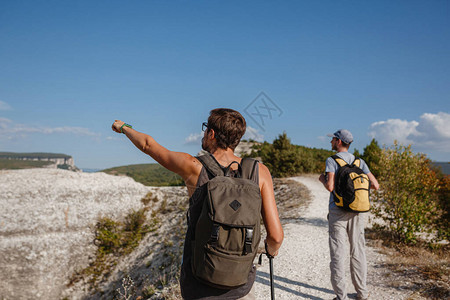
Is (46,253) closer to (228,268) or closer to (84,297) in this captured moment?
(84,297)

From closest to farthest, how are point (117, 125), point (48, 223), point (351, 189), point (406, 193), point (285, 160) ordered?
point (117, 125) < point (351, 189) < point (406, 193) < point (48, 223) < point (285, 160)

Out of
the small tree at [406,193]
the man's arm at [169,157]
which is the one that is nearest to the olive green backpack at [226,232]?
the man's arm at [169,157]

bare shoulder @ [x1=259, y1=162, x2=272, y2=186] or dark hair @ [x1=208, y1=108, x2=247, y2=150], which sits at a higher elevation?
dark hair @ [x1=208, y1=108, x2=247, y2=150]

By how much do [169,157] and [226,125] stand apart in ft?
1.53

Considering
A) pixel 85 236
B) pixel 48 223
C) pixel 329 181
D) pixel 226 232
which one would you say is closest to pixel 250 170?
pixel 226 232

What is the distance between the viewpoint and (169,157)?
2076mm

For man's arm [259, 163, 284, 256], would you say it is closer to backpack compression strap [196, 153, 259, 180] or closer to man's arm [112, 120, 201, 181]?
backpack compression strap [196, 153, 259, 180]

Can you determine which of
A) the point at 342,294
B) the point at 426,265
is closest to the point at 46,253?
the point at 342,294

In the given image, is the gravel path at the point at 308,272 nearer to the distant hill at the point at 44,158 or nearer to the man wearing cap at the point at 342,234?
the man wearing cap at the point at 342,234

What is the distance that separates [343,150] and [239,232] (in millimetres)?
3058

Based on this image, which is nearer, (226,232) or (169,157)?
(226,232)

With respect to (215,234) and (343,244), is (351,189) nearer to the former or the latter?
(343,244)

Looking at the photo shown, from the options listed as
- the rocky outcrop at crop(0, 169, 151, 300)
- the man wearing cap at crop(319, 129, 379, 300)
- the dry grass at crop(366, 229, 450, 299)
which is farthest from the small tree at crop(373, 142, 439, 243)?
the rocky outcrop at crop(0, 169, 151, 300)

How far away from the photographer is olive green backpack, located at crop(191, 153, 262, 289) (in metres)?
1.81
